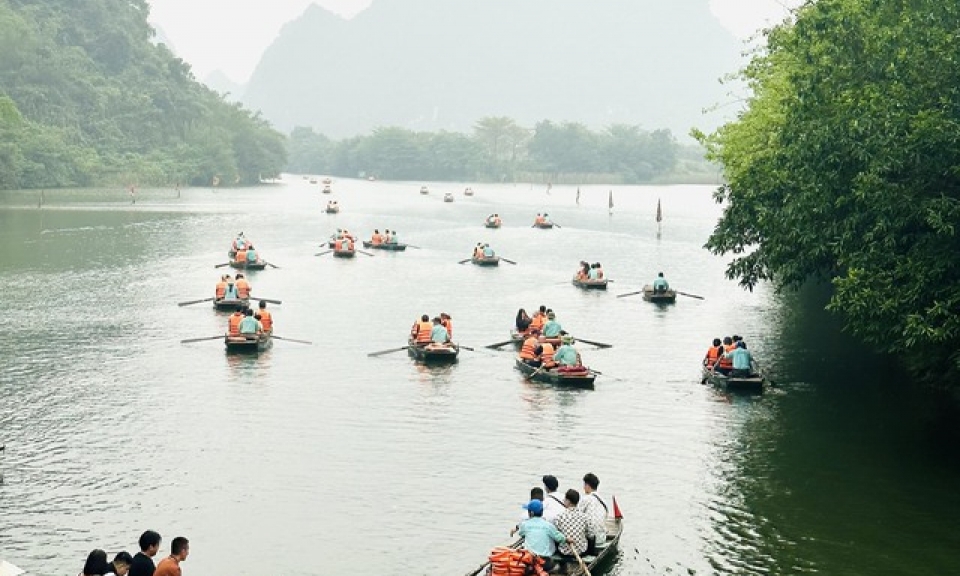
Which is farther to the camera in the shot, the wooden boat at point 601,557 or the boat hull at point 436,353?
the boat hull at point 436,353

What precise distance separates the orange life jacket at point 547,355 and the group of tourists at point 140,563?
731 inches

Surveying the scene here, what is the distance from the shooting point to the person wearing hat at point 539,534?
1734cm

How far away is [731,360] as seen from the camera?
32.3 meters

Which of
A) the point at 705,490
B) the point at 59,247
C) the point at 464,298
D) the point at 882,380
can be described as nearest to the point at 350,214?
the point at 59,247

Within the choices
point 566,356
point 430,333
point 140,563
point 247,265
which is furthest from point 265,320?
point 140,563

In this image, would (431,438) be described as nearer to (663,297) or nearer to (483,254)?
(663,297)

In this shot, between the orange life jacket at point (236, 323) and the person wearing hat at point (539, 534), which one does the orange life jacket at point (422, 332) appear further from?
the person wearing hat at point (539, 534)

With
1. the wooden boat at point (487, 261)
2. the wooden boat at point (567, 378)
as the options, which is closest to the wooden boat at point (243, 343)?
the wooden boat at point (567, 378)

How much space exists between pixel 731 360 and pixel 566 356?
4.95m

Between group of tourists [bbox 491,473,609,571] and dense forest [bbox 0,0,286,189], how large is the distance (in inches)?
3993

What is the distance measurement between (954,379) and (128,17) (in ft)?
508

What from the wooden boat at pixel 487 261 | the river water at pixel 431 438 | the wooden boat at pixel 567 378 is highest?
the wooden boat at pixel 487 261

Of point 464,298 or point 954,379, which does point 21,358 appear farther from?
point 954,379

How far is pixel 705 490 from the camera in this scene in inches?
914
